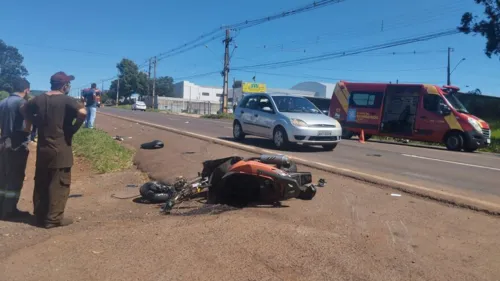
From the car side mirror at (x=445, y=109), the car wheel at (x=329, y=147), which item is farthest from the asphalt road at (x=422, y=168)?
the car side mirror at (x=445, y=109)

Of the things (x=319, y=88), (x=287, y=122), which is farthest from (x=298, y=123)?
(x=319, y=88)

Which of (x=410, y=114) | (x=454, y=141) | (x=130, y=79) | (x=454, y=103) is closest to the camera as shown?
(x=454, y=141)

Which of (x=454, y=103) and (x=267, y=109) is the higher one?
(x=454, y=103)

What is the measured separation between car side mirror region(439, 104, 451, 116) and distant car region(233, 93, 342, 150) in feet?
19.5

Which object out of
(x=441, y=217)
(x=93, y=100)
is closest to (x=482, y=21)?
(x=93, y=100)

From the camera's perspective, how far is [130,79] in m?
91.4

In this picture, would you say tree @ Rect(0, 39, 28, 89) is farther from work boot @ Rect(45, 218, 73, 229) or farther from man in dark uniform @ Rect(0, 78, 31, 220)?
work boot @ Rect(45, 218, 73, 229)

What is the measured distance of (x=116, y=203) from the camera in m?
6.34

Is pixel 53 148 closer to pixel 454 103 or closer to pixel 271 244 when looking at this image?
pixel 271 244

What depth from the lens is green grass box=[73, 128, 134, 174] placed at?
9.64 meters

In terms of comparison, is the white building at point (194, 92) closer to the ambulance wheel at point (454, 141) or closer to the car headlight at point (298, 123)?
the ambulance wheel at point (454, 141)

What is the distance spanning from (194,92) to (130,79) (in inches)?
621

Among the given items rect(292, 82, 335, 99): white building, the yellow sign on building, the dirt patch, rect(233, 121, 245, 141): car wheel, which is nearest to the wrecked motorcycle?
the dirt patch

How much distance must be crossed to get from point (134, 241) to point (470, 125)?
14.1 meters
